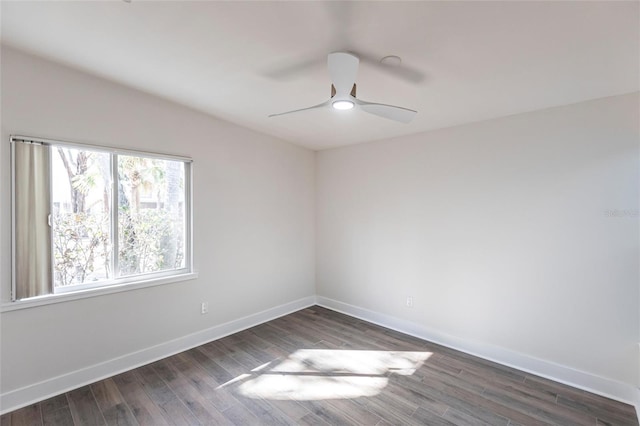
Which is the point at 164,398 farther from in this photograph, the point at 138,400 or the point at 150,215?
the point at 150,215

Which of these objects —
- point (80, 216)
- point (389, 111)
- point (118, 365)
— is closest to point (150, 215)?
point (80, 216)

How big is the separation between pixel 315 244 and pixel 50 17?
12.3ft

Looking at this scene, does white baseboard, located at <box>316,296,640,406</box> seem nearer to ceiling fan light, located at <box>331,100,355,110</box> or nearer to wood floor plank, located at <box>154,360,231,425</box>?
wood floor plank, located at <box>154,360,231,425</box>

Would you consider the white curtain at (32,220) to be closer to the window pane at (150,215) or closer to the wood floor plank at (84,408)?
the window pane at (150,215)

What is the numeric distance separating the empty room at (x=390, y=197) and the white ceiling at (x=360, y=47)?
2cm

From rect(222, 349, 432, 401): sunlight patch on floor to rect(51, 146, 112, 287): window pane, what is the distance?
1.67 m

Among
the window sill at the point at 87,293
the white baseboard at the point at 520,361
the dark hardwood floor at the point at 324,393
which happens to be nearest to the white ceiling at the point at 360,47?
the window sill at the point at 87,293

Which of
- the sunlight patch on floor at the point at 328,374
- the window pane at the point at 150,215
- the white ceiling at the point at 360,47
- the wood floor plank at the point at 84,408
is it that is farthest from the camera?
the window pane at the point at 150,215

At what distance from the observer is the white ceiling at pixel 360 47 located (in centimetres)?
158

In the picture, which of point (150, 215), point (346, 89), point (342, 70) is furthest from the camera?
point (150, 215)

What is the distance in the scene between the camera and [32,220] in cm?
226

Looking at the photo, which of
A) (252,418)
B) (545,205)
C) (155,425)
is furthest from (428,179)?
(155,425)

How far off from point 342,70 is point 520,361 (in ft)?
10.1

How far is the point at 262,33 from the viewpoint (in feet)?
5.98
